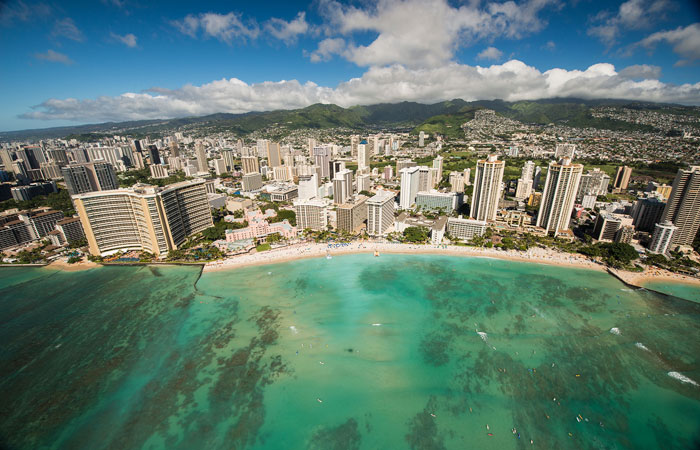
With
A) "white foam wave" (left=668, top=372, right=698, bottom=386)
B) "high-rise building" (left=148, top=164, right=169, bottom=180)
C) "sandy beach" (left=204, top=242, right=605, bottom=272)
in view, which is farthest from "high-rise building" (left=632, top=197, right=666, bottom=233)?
"high-rise building" (left=148, top=164, right=169, bottom=180)

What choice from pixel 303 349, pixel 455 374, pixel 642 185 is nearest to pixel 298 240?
pixel 303 349

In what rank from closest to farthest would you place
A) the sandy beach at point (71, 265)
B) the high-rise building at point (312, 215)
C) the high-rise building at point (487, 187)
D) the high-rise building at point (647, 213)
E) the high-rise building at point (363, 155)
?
the sandy beach at point (71, 265) → the high-rise building at point (647, 213) → the high-rise building at point (487, 187) → the high-rise building at point (312, 215) → the high-rise building at point (363, 155)

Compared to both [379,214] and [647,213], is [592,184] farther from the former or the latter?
[379,214]

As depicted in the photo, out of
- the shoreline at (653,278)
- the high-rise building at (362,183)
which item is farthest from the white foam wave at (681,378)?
the high-rise building at (362,183)

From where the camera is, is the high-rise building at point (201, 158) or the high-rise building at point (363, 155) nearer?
the high-rise building at point (363, 155)

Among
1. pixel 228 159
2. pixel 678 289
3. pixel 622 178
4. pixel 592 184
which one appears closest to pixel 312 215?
pixel 678 289

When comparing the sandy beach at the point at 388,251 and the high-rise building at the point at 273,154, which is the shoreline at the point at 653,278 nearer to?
the sandy beach at the point at 388,251

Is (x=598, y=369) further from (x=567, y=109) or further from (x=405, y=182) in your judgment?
(x=567, y=109)

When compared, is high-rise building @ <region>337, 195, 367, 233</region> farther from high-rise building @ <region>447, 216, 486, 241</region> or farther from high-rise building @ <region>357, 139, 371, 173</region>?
high-rise building @ <region>357, 139, 371, 173</region>
